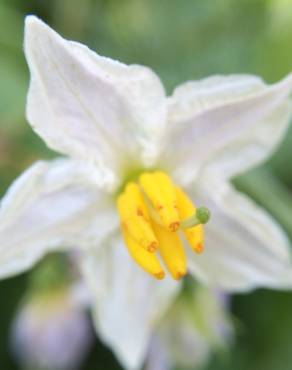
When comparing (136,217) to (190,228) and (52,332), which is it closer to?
(190,228)

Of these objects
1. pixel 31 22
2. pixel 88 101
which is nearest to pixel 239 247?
pixel 88 101

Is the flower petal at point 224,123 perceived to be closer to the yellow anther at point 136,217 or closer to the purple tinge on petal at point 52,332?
the yellow anther at point 136,217

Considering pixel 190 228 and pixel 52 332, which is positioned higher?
pixel 52 332

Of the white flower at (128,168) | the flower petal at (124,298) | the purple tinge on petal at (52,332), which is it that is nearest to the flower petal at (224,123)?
the white flower at (128,168)

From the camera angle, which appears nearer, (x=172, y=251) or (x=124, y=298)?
(x=172, y=251)

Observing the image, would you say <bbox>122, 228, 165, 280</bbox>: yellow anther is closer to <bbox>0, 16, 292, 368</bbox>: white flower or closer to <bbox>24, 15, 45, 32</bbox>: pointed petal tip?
<bbox>0, 16, 292, 368</bbox>: white flower

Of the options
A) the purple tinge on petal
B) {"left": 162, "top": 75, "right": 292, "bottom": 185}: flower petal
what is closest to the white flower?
{"left": 162, "top": 75, "right": 292, "bottom": 185}: flower petal

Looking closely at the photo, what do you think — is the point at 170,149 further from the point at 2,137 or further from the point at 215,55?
the point at 215,55
